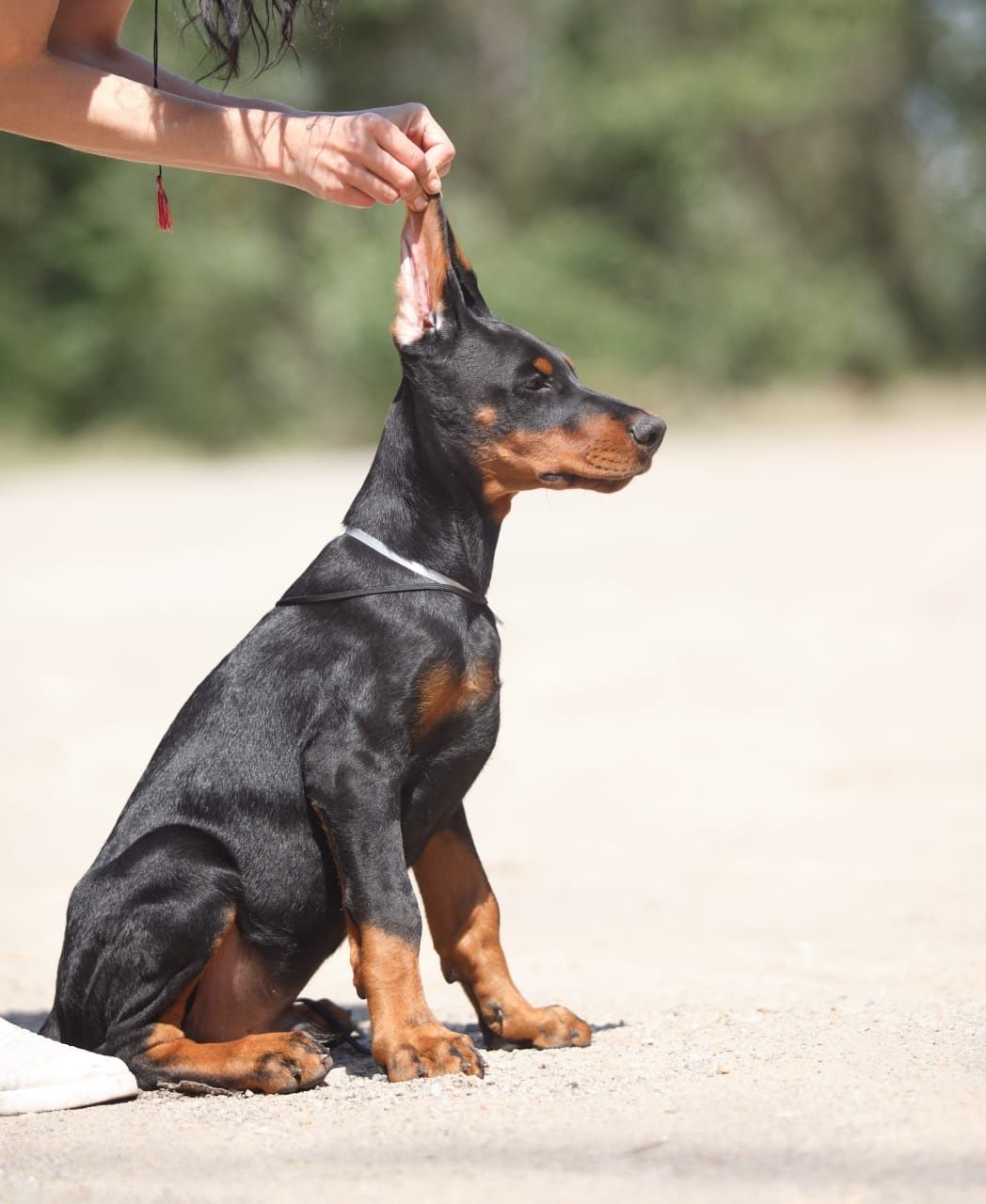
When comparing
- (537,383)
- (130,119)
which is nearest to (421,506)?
(537,383)

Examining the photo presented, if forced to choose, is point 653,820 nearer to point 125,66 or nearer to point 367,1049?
point 367,1049

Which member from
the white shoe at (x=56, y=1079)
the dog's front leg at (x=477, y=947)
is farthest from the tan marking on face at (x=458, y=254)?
the white shoe at (x=56, y=1079)

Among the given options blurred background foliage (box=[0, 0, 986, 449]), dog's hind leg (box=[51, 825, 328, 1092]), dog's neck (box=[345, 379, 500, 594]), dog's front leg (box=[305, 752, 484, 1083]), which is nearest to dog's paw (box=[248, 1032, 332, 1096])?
dog's hind leg (box=[51, 825, 328, 1092])

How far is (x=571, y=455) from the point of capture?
3793 millimetres

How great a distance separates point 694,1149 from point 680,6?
1273 inches

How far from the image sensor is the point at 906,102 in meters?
33.4

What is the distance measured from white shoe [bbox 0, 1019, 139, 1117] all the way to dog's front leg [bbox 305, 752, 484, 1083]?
0.55 metres

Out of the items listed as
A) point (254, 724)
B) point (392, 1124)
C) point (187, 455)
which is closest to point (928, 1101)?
point (392, 1124)

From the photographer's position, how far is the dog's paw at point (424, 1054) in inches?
134

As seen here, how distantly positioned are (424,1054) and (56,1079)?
786mm

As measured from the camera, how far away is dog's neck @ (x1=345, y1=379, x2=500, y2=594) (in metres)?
3.81

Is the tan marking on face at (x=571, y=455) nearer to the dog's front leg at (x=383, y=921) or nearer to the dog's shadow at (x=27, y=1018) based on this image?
the dog's front leg at (x=383, y=921)

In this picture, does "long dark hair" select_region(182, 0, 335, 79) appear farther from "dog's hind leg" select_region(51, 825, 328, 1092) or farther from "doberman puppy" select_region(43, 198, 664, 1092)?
"dog's hind leg" select_region(51, 825, 328, 1092)

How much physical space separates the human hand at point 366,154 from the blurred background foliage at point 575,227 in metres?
25.0
